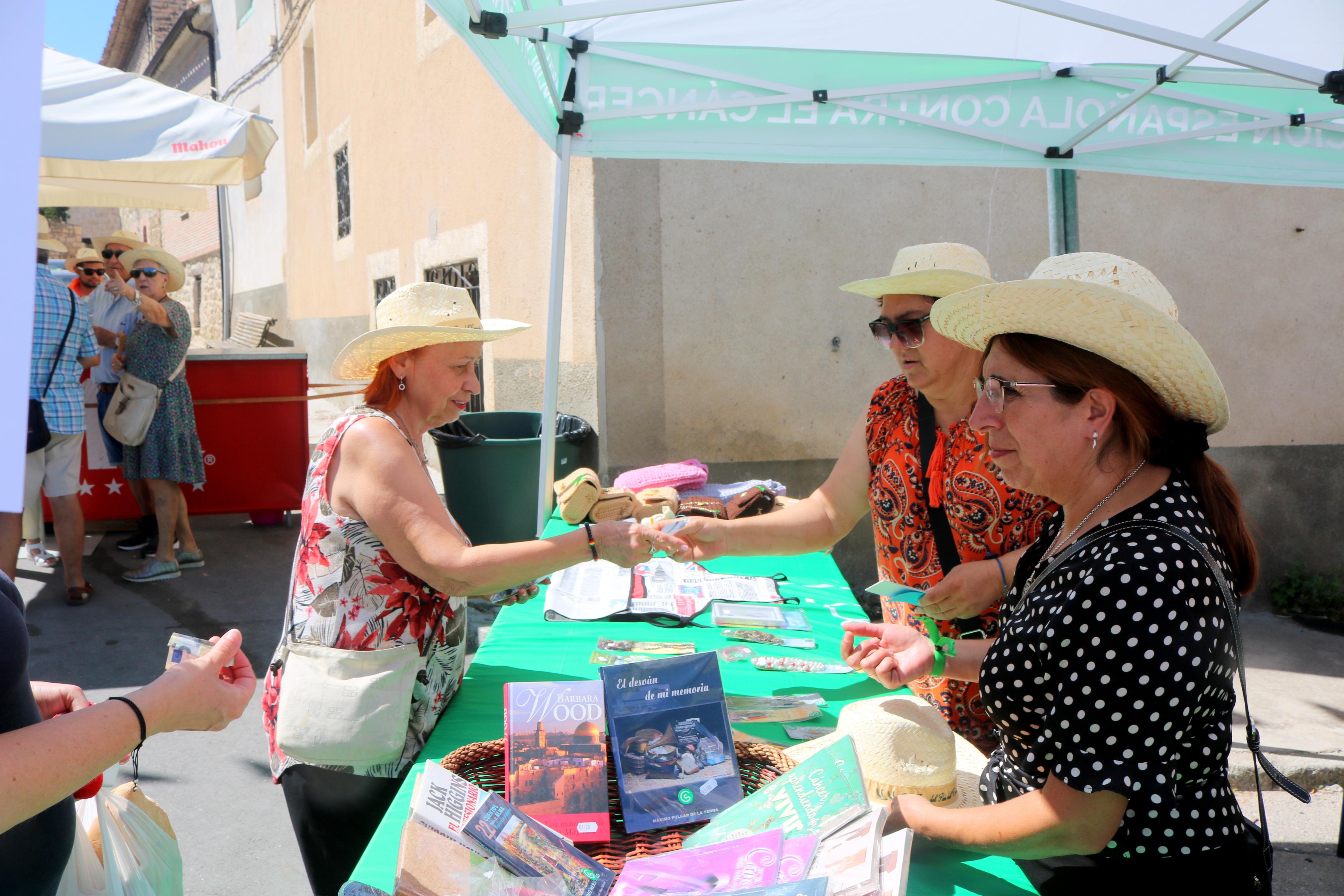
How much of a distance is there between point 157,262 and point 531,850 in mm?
5879

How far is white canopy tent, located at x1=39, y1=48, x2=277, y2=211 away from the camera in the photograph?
4367mm

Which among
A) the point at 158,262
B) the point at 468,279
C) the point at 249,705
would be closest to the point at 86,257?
the point at 158,262

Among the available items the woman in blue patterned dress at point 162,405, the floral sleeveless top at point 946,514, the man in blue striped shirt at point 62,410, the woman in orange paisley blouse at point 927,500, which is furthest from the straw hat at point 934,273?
the woman in blue patterned dress at point 162,405

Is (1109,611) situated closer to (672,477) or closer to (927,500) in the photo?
(927,500)

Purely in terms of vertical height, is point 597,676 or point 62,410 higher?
point 62,410

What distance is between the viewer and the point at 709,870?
1083 millimetres

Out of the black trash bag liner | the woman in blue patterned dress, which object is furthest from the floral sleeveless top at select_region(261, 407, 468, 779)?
the woman in blue patterned dress

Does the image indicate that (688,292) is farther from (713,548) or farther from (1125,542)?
(1125,542)

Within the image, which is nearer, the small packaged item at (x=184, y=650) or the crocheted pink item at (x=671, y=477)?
the small packaged item at (x=184, y=650)

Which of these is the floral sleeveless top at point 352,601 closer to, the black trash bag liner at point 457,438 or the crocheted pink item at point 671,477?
the crocheted pink item at point 671,477

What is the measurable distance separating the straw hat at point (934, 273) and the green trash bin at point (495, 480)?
3.11 m

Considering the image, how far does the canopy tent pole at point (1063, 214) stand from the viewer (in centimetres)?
436

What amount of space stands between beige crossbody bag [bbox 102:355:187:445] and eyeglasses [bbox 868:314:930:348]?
4.97 metres

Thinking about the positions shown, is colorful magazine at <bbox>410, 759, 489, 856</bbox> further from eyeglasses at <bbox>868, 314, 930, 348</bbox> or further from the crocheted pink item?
the crocheted pink item
